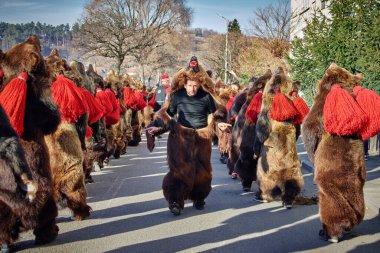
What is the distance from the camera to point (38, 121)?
616cm

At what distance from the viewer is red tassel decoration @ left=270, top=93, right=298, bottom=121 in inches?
333

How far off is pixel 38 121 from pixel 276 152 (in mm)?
4022

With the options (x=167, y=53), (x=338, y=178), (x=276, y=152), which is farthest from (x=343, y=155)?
(x=167, y=53)

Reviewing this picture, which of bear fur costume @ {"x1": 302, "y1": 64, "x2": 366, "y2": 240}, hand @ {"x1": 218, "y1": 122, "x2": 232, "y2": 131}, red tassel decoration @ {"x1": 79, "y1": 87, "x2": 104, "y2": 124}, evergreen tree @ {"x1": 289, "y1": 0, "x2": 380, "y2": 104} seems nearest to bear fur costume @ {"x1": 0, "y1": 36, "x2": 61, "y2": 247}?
red tassel decoration @ {"x1": 79, "y1": 87, "x2": 104, "y2": 124}

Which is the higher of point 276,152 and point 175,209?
point 276,152

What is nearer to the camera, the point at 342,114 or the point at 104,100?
the point at 342,114

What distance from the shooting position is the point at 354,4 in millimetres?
12773

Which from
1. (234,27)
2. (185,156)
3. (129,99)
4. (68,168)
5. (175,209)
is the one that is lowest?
(175,209)

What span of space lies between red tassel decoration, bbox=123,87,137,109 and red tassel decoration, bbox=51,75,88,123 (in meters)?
8.73

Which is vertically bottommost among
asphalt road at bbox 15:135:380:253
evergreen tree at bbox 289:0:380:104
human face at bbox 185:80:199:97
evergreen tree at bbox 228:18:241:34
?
asphalt road at bbox 15:135:380:253

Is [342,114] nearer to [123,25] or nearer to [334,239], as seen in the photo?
[334,239]

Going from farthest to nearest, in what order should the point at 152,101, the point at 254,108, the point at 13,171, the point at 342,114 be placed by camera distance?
the point at 152,101
the point at 254,108
the point at 342,114
the point at 13,171

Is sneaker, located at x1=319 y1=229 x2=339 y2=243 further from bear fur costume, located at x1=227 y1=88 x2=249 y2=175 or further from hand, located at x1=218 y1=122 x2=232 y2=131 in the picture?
bear fur costume, located at x1=227 y1=88 x2=249 y2=175

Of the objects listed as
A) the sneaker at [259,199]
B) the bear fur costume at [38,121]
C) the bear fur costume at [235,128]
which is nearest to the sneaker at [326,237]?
the sneaker at [259,199]
